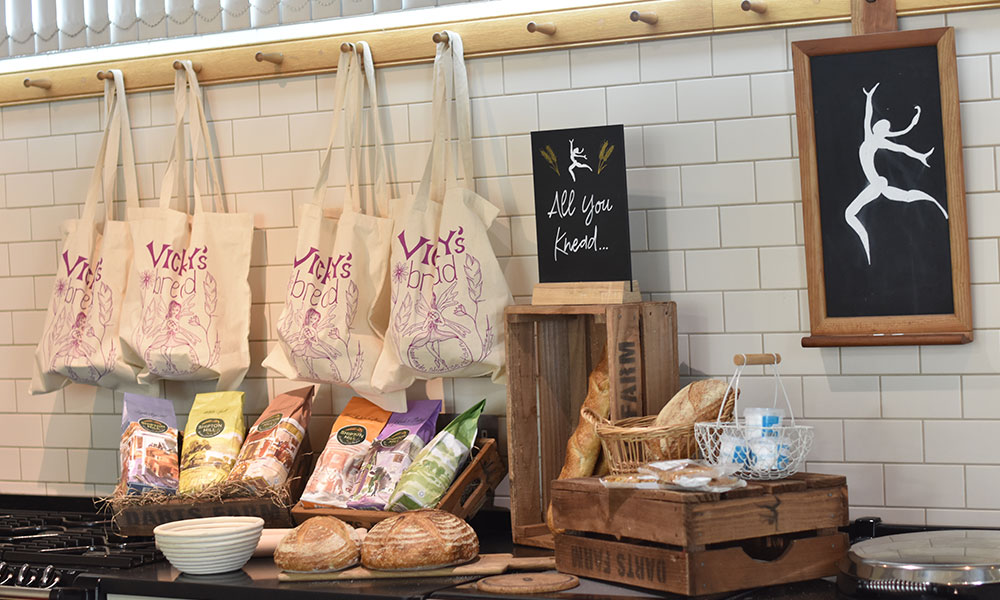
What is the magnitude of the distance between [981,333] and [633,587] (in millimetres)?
989

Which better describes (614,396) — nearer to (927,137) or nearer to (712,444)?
(712,444)

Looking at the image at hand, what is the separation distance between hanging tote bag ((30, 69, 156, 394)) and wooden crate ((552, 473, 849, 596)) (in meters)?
1.43

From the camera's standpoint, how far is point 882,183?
7.93 feet

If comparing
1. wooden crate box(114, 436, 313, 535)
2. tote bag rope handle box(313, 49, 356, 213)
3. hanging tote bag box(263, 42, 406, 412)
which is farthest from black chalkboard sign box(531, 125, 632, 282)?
wooden crate box(114, 436, 313, 535)

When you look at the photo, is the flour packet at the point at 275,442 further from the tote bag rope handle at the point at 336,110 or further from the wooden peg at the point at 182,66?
the wooden peg at the point at 182,66

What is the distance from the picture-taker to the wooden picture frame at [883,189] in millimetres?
2367

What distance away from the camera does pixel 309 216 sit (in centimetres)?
278

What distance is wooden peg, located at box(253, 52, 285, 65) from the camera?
2.91 meters

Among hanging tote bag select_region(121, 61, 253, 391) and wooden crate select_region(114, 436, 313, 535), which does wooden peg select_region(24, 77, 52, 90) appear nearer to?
hanging tote bag select_region(121, 61, 253, 391)

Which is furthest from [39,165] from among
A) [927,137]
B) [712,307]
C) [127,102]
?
[927,137]

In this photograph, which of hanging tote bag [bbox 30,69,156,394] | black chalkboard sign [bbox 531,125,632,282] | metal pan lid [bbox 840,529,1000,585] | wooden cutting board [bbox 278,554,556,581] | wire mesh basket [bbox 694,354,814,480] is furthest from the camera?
hanging tote bag [bbox 30,69,156,394]

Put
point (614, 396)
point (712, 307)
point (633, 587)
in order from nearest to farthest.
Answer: point (633, 587) → point (614, 396) → point (712, 307)

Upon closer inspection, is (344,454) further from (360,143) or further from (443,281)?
(360,143)

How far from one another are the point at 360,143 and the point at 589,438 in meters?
1.02
